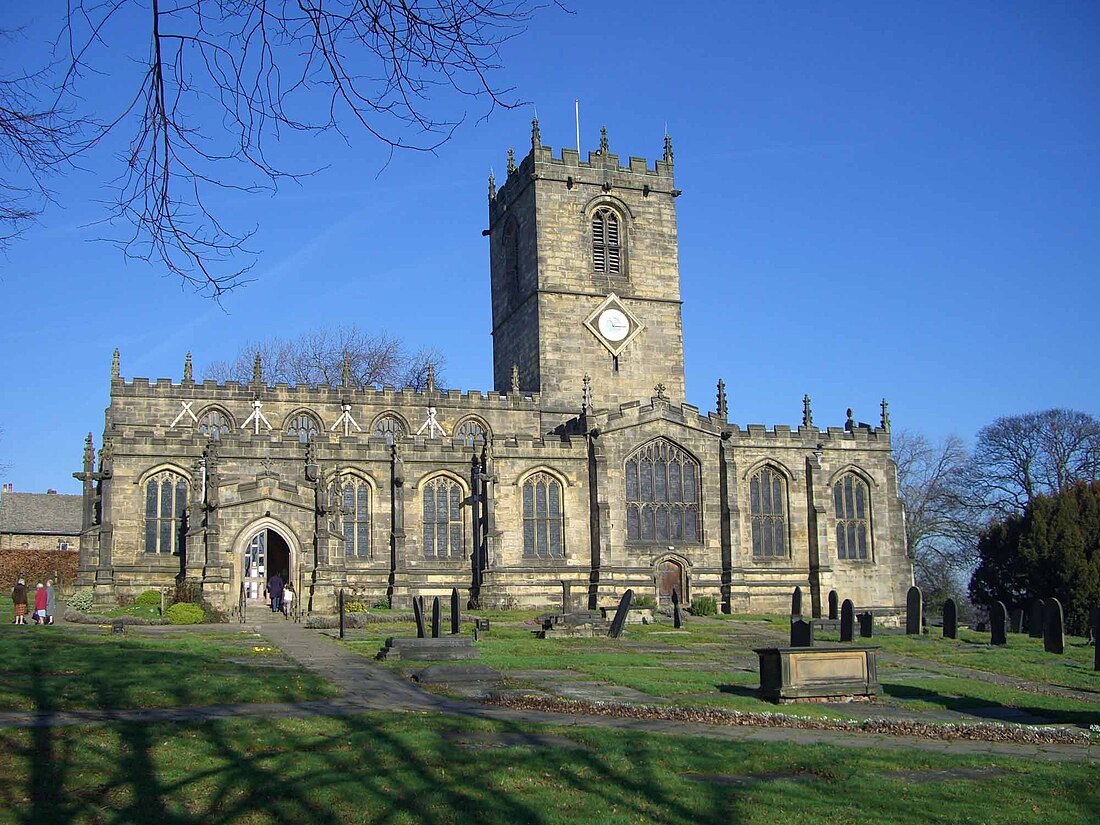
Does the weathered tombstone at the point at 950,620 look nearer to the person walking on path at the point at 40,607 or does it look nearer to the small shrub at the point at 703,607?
the small shrub at the point at 703,607

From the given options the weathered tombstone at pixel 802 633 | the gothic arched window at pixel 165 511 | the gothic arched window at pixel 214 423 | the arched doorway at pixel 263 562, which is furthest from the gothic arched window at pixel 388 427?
the weathered tombstone at pixel 802 633

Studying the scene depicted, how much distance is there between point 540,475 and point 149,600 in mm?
14423

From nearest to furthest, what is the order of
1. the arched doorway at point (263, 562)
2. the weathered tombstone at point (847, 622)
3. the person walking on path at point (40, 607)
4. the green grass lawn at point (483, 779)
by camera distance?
the green grass lawn at point (483, 779) < the weathered tombstone at point (847, 622) < the person walking on path at point (40, 607) < the arched doorway at point (263, 562)

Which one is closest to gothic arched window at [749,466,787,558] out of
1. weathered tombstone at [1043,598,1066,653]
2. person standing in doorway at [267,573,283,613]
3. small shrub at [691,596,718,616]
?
small shrub at [691,596,718,616]

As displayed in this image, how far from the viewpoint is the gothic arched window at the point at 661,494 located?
4294 cm

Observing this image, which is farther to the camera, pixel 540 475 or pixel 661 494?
pixel 661 494

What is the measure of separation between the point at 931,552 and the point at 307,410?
37580 mm

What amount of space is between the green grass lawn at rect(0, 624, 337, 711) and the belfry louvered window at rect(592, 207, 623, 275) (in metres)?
32.0

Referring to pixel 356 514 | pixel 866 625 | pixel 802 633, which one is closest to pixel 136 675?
pixel 802 633

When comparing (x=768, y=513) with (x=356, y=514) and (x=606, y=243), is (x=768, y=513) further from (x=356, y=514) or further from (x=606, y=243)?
(x=356, y=514)

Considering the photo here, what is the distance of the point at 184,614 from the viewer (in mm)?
31406

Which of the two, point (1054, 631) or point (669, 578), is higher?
point (669, 578)

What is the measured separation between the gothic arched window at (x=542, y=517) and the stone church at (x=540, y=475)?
8 centimetres

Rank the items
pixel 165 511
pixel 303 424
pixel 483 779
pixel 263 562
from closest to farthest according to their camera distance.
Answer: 1. pixel 483 779
2. pixel 165 511
3. pixel 263 562
4. pixel 303 424
